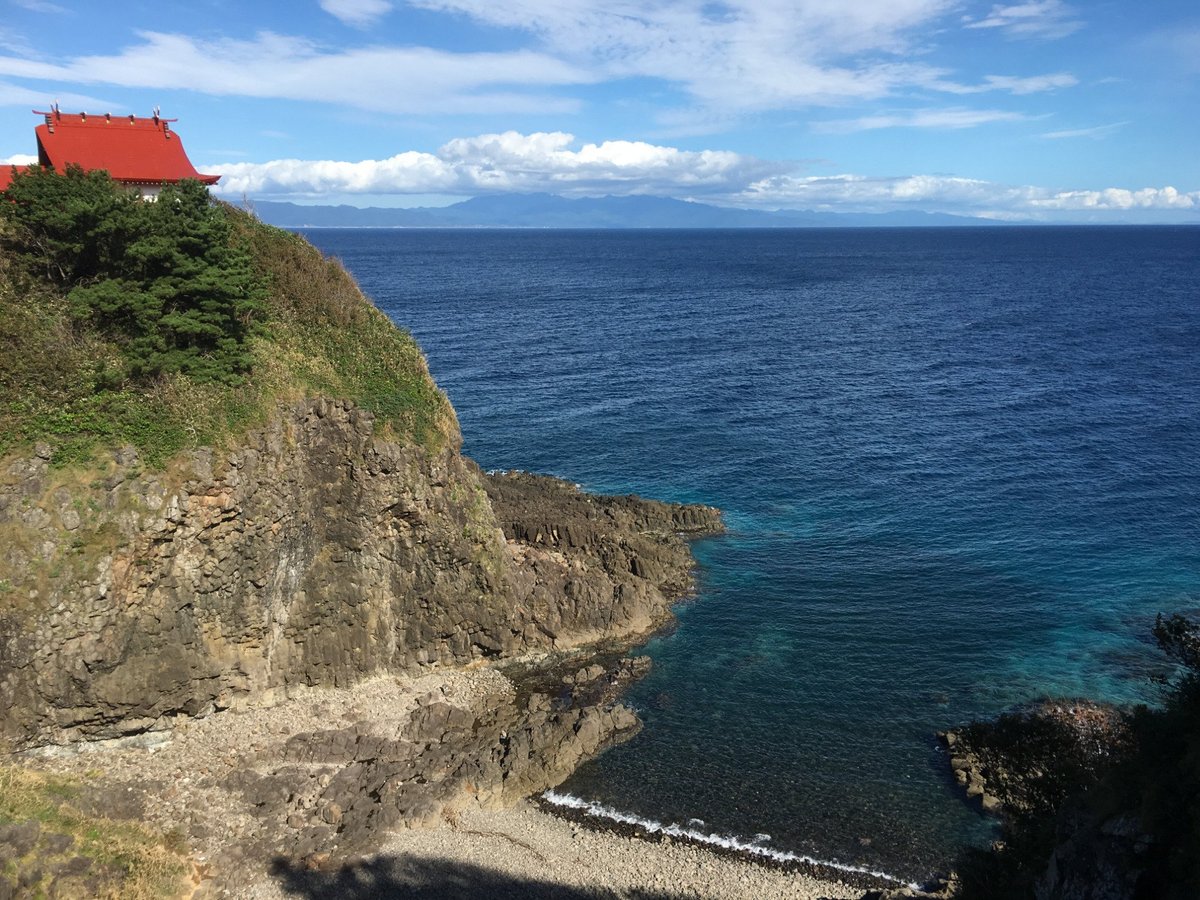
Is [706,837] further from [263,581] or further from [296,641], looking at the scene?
[263,581]

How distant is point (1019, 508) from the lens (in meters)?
61.0

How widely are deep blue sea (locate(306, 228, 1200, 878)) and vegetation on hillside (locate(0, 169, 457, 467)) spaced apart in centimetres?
2352

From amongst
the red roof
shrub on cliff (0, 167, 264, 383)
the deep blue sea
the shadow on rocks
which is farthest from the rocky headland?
the red roof

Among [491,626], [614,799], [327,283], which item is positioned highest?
[327,283]

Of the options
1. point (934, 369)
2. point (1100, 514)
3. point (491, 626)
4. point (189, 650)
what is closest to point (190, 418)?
point (189, 650)

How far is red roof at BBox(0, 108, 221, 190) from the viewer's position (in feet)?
146

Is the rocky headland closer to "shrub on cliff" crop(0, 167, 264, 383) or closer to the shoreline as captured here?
the shoreline

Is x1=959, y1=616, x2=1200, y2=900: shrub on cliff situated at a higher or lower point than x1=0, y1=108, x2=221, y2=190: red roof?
lower

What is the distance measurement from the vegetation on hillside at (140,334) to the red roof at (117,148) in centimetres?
685

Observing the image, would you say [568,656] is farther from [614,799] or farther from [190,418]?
[190,418]

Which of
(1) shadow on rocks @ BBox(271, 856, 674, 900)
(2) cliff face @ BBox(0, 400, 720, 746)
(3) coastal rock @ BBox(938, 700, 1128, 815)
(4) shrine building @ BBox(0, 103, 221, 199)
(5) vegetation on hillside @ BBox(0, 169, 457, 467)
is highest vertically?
(4) shrine building @ BBox(0, 103, 221, 199)

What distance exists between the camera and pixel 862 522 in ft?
195

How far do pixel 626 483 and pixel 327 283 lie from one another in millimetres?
30378

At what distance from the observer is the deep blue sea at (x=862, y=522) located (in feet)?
119
